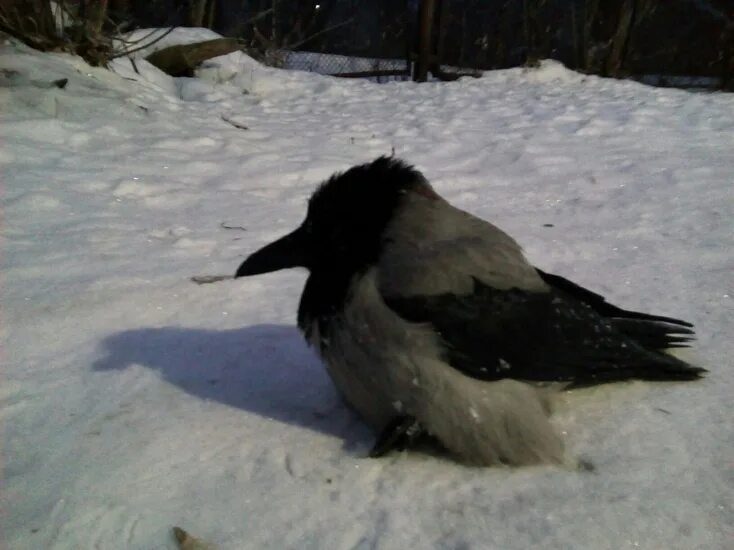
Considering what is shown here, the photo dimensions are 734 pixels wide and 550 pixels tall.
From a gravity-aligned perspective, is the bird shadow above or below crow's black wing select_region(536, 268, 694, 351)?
below

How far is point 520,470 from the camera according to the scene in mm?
1825

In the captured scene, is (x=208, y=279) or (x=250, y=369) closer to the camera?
(x=250, y=369)

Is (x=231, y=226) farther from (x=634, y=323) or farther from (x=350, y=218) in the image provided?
(x=634, y=323)

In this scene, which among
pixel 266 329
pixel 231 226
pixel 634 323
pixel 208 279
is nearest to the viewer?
pixel 634 323

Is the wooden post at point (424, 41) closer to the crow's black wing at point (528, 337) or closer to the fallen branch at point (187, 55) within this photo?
the fallen branch at point (187, 55)

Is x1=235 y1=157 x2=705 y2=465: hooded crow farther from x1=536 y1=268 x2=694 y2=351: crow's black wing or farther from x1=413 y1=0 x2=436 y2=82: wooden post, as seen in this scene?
x1=413 y1=0 x2=436 y2=82: wooden post

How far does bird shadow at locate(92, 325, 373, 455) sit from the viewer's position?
212 centimetres

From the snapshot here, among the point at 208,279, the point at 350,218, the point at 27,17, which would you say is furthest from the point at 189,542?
the point at 27,17

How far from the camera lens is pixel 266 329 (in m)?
2.70

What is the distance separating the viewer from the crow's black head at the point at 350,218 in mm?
2010

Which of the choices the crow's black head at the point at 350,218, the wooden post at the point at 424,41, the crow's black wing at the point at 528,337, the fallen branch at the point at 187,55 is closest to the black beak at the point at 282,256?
the crow's black head at the point at 350,218

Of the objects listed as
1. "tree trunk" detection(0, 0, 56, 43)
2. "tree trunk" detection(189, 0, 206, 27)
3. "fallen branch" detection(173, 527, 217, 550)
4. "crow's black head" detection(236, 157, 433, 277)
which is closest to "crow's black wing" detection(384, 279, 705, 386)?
"crow's black head" detection(236, 157, 433, 277)

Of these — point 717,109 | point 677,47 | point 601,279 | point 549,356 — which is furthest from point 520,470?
point 677,47

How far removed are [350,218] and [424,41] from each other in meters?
8.69
